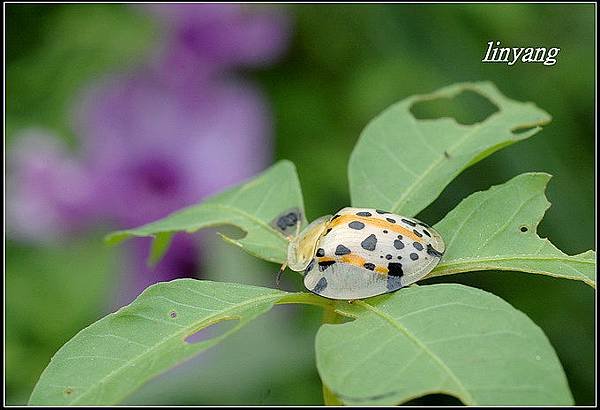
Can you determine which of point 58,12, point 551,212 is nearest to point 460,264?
point 551,212

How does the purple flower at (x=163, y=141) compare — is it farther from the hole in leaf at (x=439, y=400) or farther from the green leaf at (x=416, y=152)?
the green leaf at (x=416, y=152)

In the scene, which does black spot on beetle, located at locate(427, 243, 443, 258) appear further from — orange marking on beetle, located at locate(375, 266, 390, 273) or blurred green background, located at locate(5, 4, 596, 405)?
blurred green background, located at locate(5, 4, 596, 405)

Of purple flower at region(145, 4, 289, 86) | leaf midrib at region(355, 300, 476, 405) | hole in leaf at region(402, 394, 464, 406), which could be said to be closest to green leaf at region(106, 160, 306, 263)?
leaf midrib at region(355, 300, 476, 405)

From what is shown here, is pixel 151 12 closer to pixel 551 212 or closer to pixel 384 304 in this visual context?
pixel 551 212

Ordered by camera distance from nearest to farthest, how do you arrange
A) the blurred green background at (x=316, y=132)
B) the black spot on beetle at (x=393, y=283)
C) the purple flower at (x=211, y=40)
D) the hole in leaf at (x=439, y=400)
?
the black spot on beetle at (x=393, y=283), the hole in leaf at (x=439, y=400), the blurred green background at (x=316, y=132), the purple flower at (x=211, y=40)

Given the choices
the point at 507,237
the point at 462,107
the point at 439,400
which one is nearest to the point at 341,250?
the point at 507,237

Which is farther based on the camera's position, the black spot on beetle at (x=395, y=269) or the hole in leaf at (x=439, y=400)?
the hole in leaf at (x=439, y=400)

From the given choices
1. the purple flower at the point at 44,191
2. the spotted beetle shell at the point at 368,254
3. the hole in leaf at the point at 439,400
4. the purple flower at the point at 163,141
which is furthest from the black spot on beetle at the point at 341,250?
the purple flower at the point at 44,191

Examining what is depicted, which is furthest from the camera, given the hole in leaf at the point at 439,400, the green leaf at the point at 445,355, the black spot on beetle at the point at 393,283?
the hole in leaf at the point at 439,400
